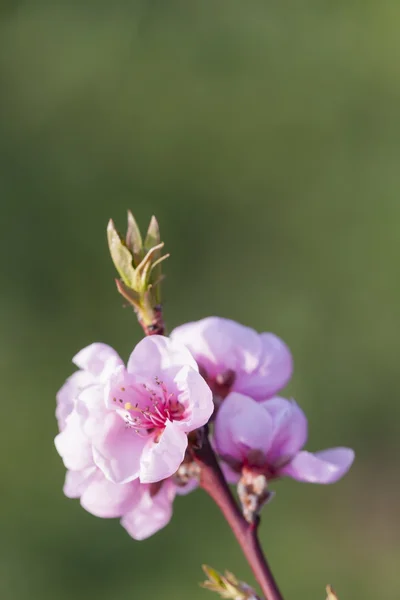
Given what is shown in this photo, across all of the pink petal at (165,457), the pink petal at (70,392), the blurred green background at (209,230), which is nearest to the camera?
the pink petal at (165,457)

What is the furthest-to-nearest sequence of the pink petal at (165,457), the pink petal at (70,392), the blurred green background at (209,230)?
the blurred green background at (209,230) < the pink petal at (70,392) < the pink petal at (165,457)

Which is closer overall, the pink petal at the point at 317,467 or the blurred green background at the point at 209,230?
the pink petal at the point at 317,467

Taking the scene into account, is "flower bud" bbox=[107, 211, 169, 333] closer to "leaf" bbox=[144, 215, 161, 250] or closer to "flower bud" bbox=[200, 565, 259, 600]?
"leaf" bbox=[144, 215, 161, 250]

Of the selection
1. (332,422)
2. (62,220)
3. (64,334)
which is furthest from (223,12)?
(332,422)

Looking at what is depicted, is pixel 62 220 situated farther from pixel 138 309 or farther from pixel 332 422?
pixel 138 309

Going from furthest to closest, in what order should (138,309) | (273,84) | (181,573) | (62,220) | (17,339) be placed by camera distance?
(273,84), (62,220), (17,339), (181,573), (138,309)

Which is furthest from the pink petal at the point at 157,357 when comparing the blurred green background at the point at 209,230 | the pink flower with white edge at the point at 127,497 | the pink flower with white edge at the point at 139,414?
the blurred green background at the point at 209,230

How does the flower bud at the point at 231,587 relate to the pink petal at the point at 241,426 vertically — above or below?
below

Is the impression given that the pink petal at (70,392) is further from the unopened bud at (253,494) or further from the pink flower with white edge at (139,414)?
the unopened bud at (253,494)
